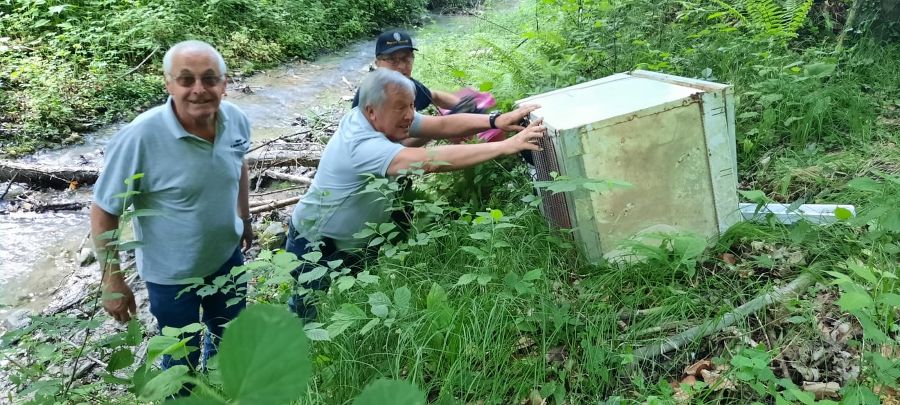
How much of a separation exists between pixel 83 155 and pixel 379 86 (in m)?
6.25

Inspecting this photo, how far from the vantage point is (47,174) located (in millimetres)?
6559

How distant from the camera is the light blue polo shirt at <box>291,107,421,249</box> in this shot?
2818mm

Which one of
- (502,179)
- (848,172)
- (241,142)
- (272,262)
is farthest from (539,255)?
(848,172)

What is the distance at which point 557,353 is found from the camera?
2.12 m

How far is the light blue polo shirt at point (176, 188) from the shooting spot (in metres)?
2.51

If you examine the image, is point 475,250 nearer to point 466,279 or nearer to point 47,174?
point 466,279

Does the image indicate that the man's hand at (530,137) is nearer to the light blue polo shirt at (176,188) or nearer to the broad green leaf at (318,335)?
the broad green leaf at (318,335)

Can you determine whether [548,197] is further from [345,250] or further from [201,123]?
[201,123]

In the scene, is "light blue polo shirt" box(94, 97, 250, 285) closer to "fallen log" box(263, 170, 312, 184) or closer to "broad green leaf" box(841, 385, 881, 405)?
"broad green leaf" box(841, 385, 881, 405)

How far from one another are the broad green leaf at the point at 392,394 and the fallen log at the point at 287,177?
18.1 ft

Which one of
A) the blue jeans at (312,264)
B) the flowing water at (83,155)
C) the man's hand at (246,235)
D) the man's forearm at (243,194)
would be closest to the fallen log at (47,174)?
the flowing water at (83,155)

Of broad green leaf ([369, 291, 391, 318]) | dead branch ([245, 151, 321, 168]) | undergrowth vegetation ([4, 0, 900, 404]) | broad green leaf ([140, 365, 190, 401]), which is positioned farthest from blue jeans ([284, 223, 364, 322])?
dead branch ([245, 151, 321, 168])

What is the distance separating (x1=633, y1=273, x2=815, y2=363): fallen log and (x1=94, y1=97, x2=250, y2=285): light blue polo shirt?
6.78 feet

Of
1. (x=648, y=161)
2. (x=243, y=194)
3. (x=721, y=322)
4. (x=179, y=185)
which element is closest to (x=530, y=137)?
(x=648, y=161)
